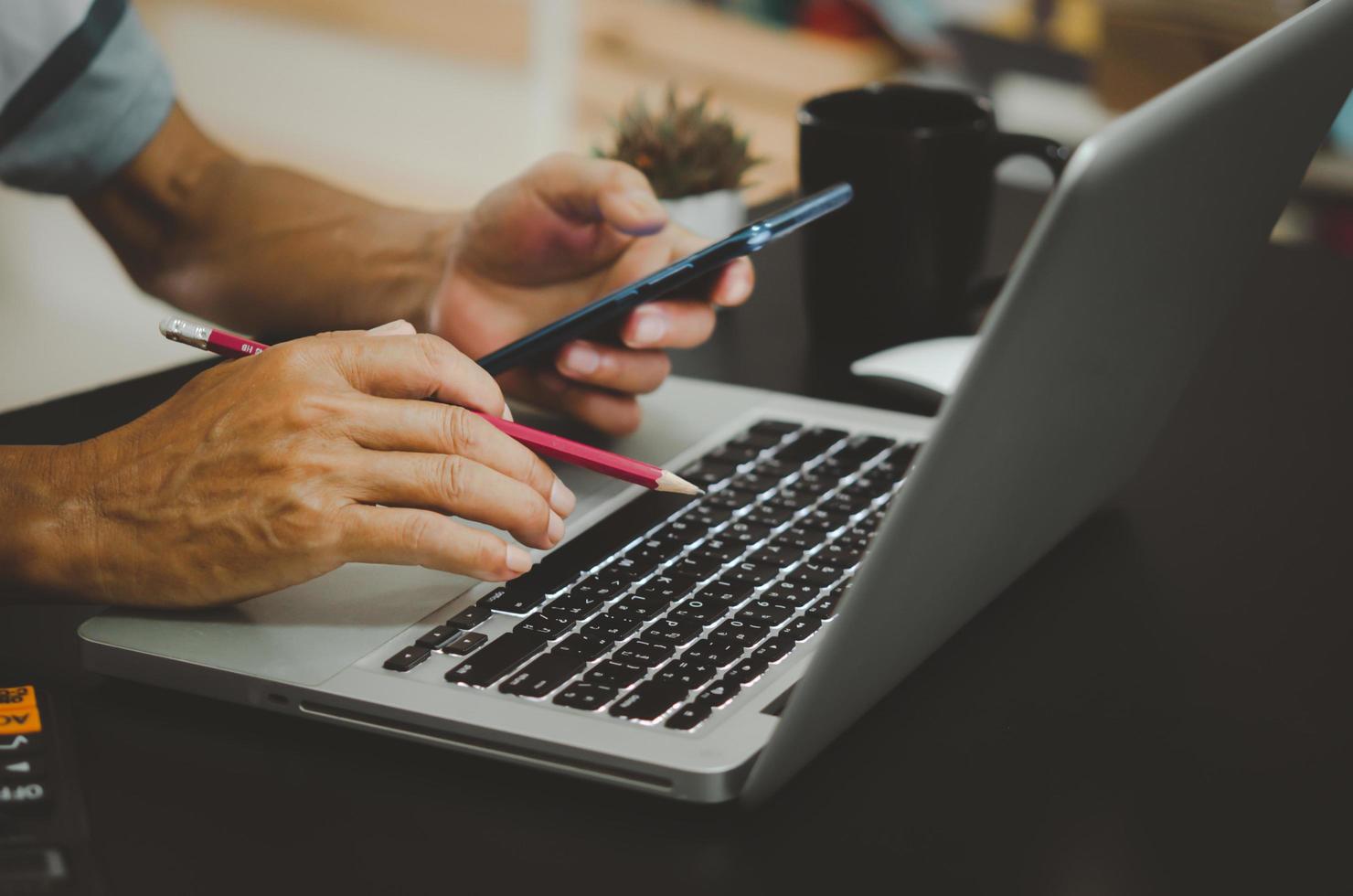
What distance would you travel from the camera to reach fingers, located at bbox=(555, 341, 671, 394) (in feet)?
2.74

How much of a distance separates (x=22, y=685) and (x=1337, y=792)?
511 mm

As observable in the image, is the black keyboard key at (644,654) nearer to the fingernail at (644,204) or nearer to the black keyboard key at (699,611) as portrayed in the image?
the black keyboard key at (699,611)

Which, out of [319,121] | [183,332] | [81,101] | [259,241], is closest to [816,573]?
[183,332]

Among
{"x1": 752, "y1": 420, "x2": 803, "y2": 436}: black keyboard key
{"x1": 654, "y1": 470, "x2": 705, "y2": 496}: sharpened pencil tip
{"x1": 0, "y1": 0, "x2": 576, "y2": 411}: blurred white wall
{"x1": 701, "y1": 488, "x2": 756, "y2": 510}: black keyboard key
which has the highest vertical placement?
{"x1": 654, "y1": 470, "x2": 705, "y2": 496}: sharpened pencil tip

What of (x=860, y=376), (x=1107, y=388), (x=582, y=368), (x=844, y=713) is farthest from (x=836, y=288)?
(x=844, y=713)

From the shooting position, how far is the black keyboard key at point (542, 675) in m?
0.55

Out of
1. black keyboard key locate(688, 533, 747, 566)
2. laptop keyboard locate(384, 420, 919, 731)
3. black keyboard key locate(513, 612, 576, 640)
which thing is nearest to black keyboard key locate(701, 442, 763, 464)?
laptop keyboard locate(384, 420, 919, 731)

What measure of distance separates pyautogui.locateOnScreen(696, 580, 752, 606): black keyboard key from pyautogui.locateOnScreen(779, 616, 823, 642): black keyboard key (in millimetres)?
29

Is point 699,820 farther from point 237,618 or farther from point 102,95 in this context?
point 102,95

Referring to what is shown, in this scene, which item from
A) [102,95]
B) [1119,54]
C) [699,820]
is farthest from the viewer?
[1119,54]

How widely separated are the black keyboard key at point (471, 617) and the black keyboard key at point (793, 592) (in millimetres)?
110

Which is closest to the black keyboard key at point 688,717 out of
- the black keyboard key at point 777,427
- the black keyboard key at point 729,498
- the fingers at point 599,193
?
the black keyboard key at point 729,498

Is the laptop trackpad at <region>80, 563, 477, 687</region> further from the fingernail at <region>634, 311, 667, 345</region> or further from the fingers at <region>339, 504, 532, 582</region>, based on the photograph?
the fingernail at <region>634, 311, 667, 345</region>

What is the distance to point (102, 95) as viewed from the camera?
1084 mm
